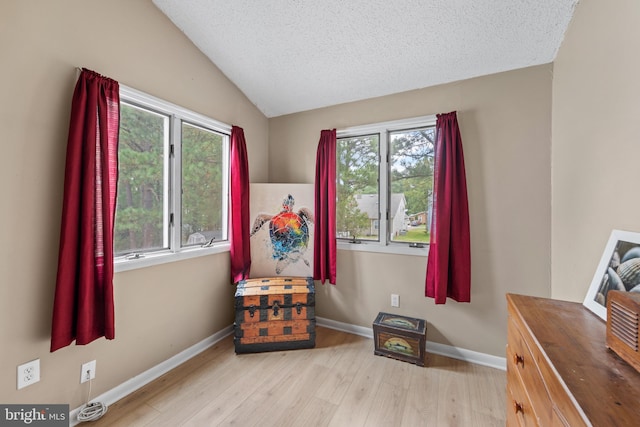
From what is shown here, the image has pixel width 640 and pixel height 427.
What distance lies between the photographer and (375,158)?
264 cm

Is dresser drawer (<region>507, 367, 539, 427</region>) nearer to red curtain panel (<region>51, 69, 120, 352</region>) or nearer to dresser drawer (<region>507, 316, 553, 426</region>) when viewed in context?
dresser drawer (<region>507, 316, 553, 426</region>)

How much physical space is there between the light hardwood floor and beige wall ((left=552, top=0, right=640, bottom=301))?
961 millimetres

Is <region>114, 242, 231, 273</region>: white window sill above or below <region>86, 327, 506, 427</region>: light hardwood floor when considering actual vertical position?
above

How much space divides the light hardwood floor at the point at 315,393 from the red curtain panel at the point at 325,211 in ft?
2.62

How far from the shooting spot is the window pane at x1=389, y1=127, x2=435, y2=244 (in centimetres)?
240

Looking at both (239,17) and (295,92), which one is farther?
(295,92)

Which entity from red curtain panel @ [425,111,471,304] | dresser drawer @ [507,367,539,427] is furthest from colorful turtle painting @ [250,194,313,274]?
dresser drawer @ [507,367,539,427]

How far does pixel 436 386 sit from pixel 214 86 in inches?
124

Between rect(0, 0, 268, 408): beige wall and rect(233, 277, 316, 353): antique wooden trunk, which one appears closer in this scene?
rect(0, 0, 268, 408): beige wall

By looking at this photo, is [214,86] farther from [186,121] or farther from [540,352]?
[540,352]

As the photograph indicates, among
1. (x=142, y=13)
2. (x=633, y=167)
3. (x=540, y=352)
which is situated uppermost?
(x=142, y=13)

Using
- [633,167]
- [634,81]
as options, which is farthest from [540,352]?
[634,81]

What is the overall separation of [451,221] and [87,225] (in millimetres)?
2551

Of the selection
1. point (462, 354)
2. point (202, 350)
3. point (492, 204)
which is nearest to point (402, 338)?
point (462, 354)
